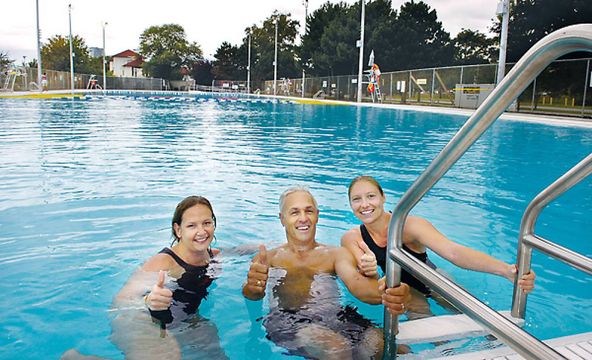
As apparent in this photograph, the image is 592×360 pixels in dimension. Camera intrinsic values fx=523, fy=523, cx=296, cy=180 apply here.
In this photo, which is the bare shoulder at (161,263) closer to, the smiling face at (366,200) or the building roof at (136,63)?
the smiling face at (366,200)

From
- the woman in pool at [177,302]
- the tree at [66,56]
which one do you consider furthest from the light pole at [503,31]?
the tree at [66,56]

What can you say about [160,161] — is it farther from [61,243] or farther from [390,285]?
[390,285]

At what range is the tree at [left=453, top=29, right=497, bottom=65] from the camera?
41806mm

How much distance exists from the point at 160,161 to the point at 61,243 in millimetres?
4111

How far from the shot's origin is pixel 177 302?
2988 millimetres

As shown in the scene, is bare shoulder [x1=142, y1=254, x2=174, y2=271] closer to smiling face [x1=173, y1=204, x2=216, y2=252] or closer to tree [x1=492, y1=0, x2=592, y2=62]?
smiling face [x1=173, y1=204, x2=216, y2=252]

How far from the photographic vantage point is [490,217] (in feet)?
17.9

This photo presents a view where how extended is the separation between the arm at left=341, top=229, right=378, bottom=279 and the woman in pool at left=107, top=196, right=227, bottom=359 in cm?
82

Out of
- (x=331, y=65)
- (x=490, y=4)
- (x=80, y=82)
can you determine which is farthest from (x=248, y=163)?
(x=80, y=82)

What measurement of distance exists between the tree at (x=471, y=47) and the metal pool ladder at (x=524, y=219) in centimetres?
4234

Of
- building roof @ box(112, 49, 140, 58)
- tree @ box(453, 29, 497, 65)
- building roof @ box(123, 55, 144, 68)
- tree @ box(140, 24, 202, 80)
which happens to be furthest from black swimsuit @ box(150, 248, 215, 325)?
building roof @ box(112, 49, 140, 58)

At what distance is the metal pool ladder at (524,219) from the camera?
1162mm

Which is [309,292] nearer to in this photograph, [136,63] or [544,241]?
[544,241]

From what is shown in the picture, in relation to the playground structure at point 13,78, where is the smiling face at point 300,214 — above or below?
below
